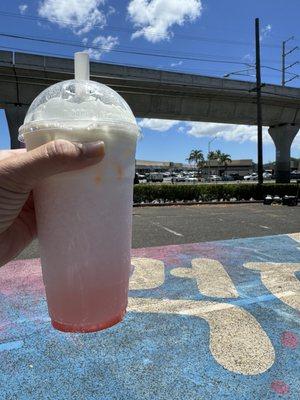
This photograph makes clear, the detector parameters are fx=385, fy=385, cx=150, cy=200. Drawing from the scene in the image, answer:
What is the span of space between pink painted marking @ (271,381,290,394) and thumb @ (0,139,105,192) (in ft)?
8.26

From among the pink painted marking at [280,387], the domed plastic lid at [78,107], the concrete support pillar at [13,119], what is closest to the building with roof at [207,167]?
the concrete support pillar at [13,119]

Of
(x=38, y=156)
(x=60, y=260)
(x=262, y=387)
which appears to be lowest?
(x=262, y=387)

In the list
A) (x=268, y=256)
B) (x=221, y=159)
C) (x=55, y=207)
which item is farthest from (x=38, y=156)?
(x=221, y=159)

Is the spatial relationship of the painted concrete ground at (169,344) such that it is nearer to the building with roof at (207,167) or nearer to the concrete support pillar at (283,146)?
the concrete support pillar at (283,146)

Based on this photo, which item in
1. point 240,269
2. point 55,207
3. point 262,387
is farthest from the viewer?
point 240,269

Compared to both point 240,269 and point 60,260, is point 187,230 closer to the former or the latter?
point 240,269

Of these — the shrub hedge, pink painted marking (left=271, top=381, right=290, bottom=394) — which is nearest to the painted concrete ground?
pink painted marking (left=271, top=381, right=290, bottom=394)

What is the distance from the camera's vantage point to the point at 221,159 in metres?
116

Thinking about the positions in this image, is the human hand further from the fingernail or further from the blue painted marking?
the blue painted marking

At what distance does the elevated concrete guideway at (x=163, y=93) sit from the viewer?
20.7 meters

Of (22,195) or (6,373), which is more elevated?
(22,195)

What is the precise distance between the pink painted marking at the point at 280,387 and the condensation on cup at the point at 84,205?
2073 millimetres

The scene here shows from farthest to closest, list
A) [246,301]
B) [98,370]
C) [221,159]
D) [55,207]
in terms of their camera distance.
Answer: [221,159] → [246,301] → [98,370] → [55,207]

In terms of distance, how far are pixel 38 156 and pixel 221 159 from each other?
117 metres
